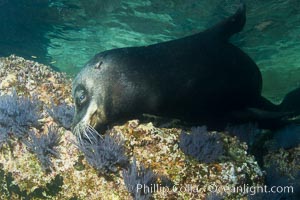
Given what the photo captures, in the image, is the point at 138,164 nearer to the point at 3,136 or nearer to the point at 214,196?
the point at 214,196

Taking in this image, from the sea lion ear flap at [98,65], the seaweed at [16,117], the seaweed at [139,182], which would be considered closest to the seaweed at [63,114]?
the seaweed at [16,117]

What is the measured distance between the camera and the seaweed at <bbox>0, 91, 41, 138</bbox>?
15.8ft

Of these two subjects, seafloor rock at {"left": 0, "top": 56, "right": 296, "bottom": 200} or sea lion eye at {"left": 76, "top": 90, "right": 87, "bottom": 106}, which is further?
sea lion eye at {"left": 76, "top": 90, "right": 87, "bottom": 106}

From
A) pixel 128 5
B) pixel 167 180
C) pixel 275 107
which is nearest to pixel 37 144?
pixel 167 180

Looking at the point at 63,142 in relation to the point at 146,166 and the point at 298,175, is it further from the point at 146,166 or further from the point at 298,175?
the point at 298,175

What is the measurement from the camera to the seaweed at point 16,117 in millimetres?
4812

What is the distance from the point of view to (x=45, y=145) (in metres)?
4.52

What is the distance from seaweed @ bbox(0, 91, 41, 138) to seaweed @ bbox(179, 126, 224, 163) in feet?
8.38

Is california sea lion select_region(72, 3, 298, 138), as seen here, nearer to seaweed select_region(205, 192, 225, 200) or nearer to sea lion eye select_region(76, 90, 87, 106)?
sea lion eye select_region(76, 90, 87, 106)

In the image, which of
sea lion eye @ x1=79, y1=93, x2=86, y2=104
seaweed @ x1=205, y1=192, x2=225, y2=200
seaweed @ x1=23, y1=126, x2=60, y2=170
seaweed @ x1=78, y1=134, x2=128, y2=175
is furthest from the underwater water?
seaweed @ x1=205, y1=192, x2=225, y2=200

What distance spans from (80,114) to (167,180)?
1.65 meters

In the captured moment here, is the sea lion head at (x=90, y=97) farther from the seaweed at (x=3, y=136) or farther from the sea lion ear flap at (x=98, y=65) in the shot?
the seaweed at (x=3, y=136)

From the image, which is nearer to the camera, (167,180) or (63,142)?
(167,180)

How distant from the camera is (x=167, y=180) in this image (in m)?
3.98
